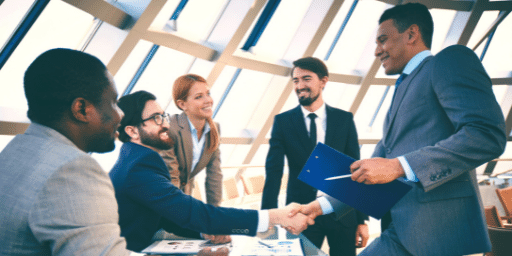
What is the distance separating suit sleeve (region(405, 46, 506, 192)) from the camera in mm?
974

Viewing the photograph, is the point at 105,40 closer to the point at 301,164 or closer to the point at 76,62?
the point at 301,164

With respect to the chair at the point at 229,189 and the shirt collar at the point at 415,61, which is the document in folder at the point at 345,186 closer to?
the shirt collar at the point at 415,61

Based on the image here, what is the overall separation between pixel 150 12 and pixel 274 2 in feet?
11.4

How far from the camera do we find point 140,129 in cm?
166

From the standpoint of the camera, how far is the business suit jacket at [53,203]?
0.73 meters

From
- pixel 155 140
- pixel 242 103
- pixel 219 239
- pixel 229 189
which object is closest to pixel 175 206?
pixel 219 239

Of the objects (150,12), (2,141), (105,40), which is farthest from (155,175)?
(2,141)

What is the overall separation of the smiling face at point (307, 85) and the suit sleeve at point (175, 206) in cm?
100

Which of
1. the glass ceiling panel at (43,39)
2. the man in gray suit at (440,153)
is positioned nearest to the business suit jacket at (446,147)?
the man in gray suit at (440,153)

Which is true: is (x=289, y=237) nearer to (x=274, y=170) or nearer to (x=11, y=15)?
(x=274, y=170)

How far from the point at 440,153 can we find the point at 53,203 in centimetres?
104

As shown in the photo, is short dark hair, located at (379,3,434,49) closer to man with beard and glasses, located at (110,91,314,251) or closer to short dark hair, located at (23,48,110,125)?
man with beard and glasses, located at (110,91,314,251)

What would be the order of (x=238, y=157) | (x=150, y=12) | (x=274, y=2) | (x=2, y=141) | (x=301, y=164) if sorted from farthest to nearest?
(x=238, y=157) → (x=274, y=2) → (x=2, y=141) → (x=150, y=12) → (x=301, y=164)

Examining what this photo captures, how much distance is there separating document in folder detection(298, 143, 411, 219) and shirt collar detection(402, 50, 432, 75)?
1.44 feet
